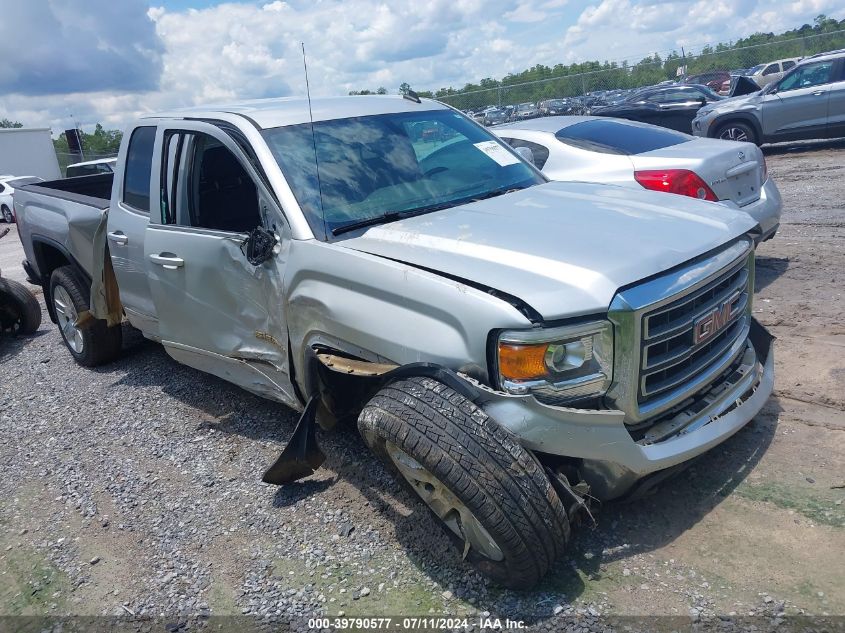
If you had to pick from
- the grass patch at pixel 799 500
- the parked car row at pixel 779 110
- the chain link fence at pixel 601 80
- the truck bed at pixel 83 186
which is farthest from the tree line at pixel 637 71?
the grass patch at pixel 799 500

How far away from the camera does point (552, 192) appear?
4227 millimetres

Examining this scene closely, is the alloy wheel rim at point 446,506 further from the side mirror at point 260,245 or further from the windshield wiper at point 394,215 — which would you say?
the side mirror at point 260,245

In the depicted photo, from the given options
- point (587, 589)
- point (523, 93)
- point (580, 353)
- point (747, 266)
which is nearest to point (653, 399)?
point (580, 353)

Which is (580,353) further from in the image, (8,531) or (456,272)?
(8,531)

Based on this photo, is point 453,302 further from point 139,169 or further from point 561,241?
point 139,169

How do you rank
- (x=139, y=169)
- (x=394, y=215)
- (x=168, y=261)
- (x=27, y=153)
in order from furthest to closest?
1. (x=27, y=153)
2. (x=139, y=169)
3. (x=168, y=261)
4. (x=394, y=215)

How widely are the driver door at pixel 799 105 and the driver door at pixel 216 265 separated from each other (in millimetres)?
13561

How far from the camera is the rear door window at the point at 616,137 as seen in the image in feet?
21.7

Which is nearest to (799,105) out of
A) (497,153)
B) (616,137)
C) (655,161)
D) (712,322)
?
(616,137)

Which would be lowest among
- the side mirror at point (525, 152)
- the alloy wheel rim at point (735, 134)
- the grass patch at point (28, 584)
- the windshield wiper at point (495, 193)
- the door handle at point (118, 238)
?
the grass patch at point (28, 584)

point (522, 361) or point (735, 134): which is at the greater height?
point (522, 361)

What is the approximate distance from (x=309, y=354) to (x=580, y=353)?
1.46 m

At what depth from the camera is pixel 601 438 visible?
2.86 m

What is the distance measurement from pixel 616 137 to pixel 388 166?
3.41 meters
